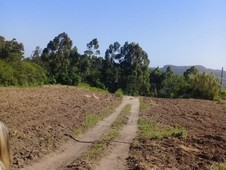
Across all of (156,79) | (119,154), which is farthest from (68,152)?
(156,79)

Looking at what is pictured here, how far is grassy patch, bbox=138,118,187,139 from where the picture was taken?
62.4 ft

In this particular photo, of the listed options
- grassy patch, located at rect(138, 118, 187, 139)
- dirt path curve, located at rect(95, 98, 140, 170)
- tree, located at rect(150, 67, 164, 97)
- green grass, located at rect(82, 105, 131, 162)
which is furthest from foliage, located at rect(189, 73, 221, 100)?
dirt path curve, located at rect(95, 98, 140, 170)

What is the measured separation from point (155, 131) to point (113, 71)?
55790mm

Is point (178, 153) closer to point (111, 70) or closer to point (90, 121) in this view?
point (90, 121)

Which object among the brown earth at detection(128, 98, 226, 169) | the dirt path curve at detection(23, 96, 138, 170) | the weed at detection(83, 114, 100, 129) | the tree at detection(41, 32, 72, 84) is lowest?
the dirt path curve at detection(23, 96, 138, 170)

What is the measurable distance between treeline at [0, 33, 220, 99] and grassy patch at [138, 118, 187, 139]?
1189 inches

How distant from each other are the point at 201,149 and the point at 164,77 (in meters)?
65.8

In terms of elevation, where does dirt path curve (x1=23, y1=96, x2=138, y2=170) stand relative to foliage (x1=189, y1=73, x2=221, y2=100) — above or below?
below

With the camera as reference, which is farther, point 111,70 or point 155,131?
point 111,70

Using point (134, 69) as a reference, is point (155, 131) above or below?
below

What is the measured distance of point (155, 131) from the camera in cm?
2081

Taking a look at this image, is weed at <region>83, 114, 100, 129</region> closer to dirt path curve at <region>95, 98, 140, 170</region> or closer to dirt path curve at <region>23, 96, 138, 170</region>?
dirt path curve at <region>23, 96, 138, 170</region>

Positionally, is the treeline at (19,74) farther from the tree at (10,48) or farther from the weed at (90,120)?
the weed at (90,120)

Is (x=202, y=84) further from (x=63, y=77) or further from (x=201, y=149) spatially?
(x=201, y=149)
